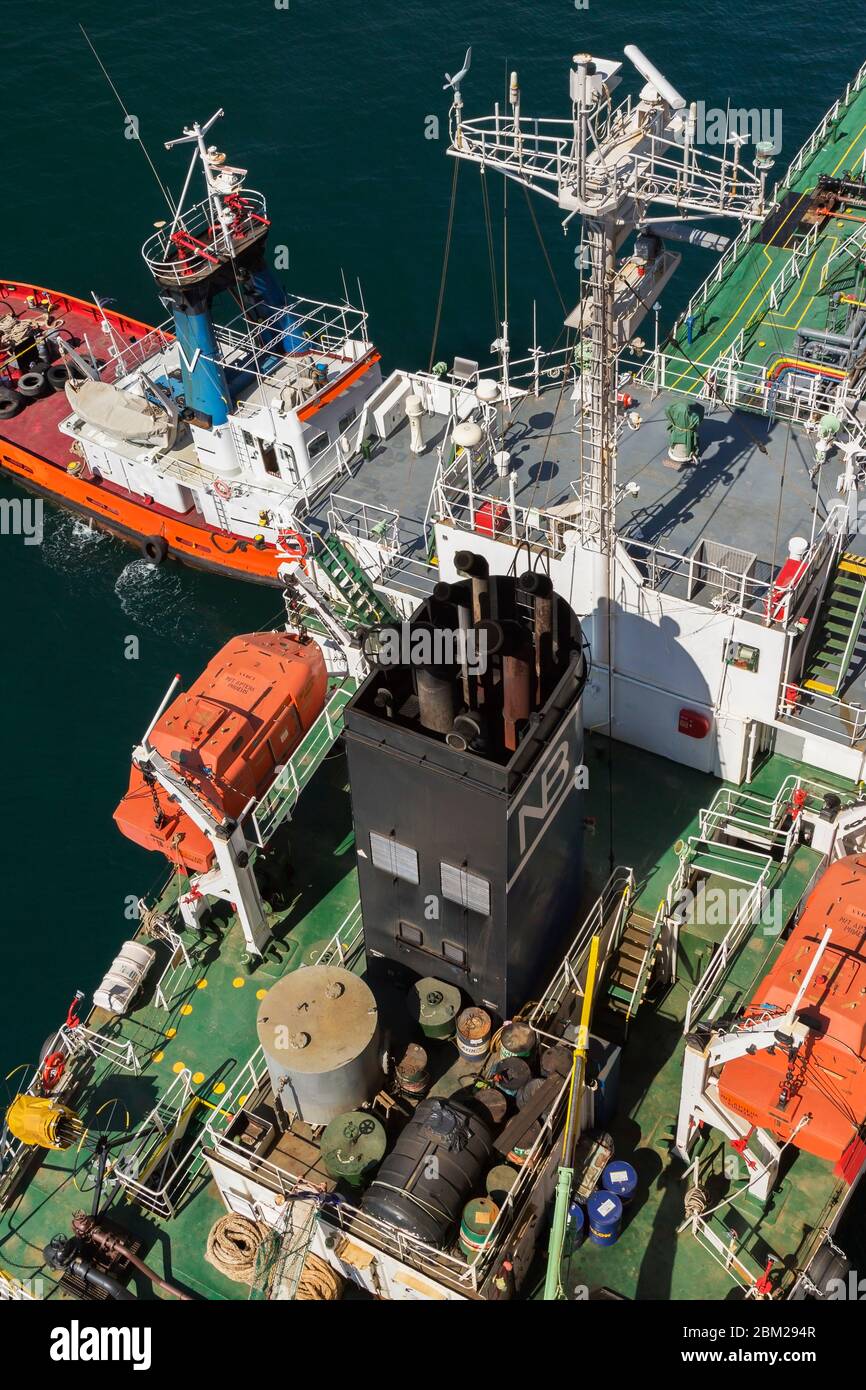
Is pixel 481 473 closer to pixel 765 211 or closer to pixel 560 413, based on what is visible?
pixel 560 413

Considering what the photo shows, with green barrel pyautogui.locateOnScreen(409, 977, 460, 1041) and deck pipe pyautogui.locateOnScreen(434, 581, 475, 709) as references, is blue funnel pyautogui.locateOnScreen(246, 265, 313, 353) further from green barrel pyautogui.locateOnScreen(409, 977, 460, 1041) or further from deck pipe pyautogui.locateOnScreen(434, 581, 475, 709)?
green barrel pyautogui.locateOnScreen(409, 977, 460, 1041)

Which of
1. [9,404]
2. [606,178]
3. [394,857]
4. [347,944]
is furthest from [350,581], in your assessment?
[9,404]

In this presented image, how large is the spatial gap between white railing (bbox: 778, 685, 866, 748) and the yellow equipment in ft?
60.6

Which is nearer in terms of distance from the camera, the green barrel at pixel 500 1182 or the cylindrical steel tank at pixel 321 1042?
the green barrel at pixel 500 1182

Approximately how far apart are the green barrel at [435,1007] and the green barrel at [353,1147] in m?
2.24

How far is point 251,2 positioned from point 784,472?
181 ft

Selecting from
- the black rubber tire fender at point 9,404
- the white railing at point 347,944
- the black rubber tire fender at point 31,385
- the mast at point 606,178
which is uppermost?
the mast at point 606,178

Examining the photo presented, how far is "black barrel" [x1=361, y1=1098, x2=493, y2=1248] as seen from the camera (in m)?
26.0

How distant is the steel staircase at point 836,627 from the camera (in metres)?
34.1

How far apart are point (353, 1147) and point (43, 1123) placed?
7080mm

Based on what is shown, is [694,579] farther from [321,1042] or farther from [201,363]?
[201,363]

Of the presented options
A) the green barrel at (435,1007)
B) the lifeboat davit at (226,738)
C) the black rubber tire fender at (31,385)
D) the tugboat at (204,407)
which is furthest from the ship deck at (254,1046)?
the black rubber tire fender at (31,385)

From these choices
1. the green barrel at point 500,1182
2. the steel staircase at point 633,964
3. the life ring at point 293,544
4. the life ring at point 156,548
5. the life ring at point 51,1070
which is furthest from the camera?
the life ring at point 156,548

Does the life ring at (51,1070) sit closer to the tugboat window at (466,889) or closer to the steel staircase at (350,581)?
the tugboat window at (466,889)
